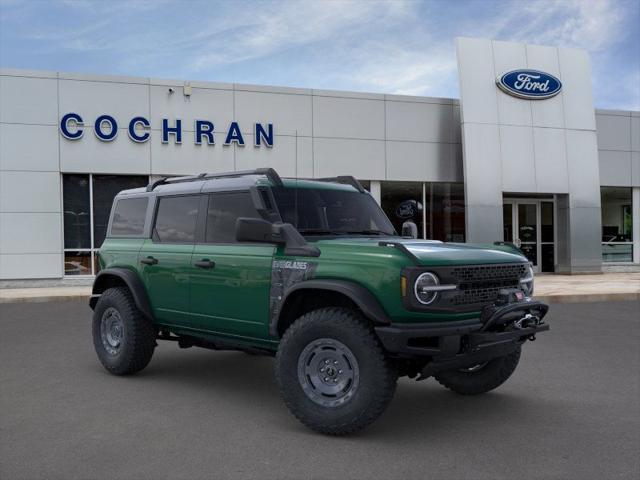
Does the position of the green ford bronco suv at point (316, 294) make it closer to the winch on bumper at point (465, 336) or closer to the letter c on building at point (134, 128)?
the winch on bumper at point (465, 336)

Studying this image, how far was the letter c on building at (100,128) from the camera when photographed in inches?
708

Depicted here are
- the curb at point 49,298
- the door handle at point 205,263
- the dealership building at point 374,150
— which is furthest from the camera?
the dealership building at point 374,150

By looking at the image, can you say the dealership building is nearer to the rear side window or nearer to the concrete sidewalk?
the concrete sidewalk

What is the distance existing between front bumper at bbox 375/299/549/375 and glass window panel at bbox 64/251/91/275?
51.2ft

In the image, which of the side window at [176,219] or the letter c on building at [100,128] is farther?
the letter c on building at [100,128]

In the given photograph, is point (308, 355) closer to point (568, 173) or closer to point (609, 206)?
point (568, 173)

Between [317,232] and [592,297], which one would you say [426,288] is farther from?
[592,297]

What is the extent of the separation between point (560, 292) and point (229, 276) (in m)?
11.5

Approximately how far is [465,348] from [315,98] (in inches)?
641

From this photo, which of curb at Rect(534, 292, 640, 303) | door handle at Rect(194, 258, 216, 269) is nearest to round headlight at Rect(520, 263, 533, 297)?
door handle at Rect(194, 258, 216, 269)

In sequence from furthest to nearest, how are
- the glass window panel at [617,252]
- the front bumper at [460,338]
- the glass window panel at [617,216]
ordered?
the glass window panel at [617,216], the glass window panel at [617,252], the front bumper at [460,338]

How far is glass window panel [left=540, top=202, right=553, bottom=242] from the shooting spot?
74.0 feet

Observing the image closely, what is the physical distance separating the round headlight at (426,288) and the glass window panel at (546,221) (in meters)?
19.4

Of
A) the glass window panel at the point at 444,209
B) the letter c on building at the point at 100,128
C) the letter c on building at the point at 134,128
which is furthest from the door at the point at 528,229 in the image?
the letter c on building at the point at 100,128
